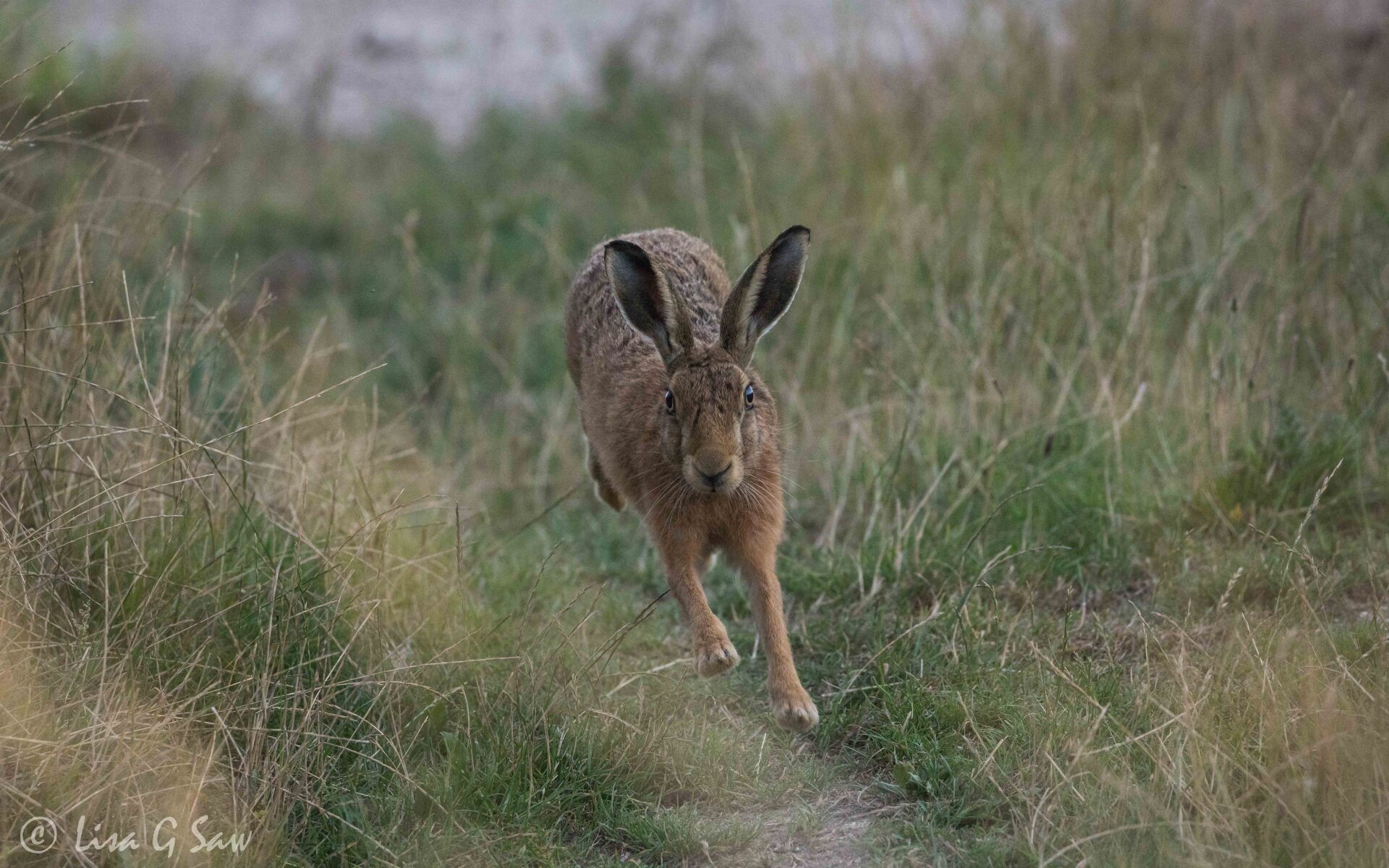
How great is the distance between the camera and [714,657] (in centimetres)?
426

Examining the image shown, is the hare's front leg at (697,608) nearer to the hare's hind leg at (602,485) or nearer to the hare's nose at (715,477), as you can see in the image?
the hare's nose at (715,477)

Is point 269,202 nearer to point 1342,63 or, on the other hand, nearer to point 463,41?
point 463,41

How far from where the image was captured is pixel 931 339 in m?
6.57

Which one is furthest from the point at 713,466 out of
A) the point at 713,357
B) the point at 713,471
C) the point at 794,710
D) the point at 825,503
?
the point at 825,503

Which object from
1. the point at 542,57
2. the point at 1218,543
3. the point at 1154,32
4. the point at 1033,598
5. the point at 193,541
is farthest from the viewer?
the point at 542,57

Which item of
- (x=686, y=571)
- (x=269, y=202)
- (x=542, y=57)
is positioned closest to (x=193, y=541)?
(x=686, y=571)

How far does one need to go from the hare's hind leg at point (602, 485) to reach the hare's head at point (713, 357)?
87 centimetres

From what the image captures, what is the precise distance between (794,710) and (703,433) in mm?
888

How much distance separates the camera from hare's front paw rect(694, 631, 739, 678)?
14.0 ft

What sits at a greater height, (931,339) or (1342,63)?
(1342,63)

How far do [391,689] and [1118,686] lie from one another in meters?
2.19

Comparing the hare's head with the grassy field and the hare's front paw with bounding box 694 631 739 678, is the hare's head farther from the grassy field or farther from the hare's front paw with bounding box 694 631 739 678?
the grassy field

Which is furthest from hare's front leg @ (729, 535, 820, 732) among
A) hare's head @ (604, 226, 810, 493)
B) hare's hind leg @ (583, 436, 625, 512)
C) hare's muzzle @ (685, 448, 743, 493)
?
hare's hind leg @ (583, 436, 625, 512)

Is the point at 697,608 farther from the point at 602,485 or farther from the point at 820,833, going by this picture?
the point at 602,485
